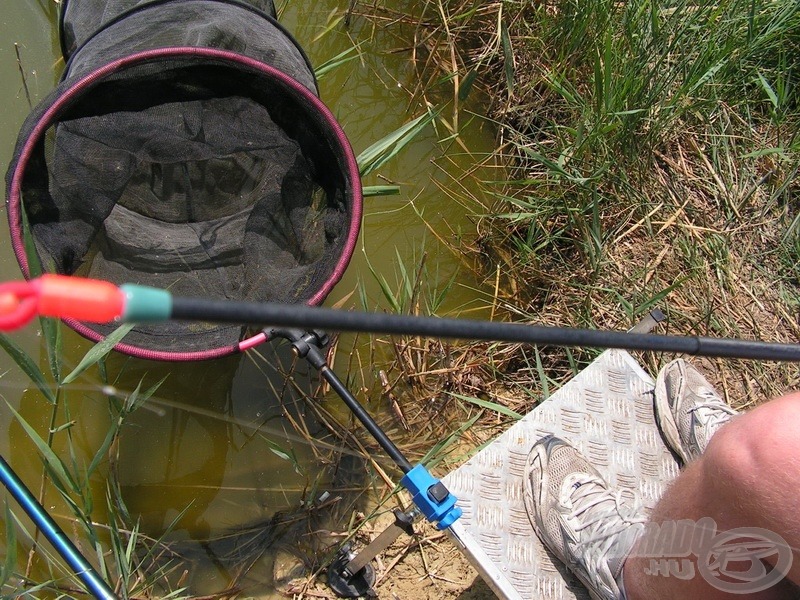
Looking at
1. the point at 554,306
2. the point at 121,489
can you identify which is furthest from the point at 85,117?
the point at 554,306

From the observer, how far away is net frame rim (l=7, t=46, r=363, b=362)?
135 cm

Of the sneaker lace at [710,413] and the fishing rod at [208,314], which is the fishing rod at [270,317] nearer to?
the fishing rod at [208,314]

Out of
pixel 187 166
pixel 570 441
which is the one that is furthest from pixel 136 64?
pixel 570 441

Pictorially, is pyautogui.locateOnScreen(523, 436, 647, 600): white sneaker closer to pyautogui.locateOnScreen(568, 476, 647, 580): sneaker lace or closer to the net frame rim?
pyautogui.locateOnScreen(568, 476, 647, 580): sneaker lace

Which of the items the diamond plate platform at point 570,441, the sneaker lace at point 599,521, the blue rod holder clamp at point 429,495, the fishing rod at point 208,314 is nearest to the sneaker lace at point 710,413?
the diamond plate platform at point 570,441

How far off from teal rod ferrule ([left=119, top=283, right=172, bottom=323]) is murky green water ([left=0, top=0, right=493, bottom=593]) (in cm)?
122

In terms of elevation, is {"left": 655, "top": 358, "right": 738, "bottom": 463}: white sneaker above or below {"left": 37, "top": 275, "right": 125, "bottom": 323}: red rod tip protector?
below

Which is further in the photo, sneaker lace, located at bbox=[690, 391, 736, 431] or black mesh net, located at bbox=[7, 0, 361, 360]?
sneaker lace, located at bbox=[690, 391, 736, 431]

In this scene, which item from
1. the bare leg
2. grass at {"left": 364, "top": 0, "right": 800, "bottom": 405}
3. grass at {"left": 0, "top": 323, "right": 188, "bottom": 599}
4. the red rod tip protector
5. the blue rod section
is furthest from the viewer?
grass at {"left": 364, "top": 0, "right": 800, "bottom": 405}

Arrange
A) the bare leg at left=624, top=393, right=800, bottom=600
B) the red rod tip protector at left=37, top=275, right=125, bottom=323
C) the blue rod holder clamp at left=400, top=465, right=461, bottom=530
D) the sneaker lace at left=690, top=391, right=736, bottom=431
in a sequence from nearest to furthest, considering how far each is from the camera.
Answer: the red rod tip protector at left=37, top=275, right=125, bottom=323 < the bare leg at left=624, top=393, right=800, bottom=600 < the blue rod holder clamp at left=400, top=465, right=461, bottom=530 < the sneaker lace at left=690, top=391, right=736, bottom=431

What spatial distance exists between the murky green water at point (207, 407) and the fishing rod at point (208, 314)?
1120mm

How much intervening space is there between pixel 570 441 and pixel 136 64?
133 centimetres

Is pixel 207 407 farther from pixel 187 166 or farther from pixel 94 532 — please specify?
pixel 187 166

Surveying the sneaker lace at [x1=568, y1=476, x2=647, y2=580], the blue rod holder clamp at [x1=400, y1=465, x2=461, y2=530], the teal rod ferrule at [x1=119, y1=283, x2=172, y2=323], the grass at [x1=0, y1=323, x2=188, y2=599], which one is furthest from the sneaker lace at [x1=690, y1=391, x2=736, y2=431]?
the teal rod ferrule at [x1=119, y1=283, x2=172, y2=323]
